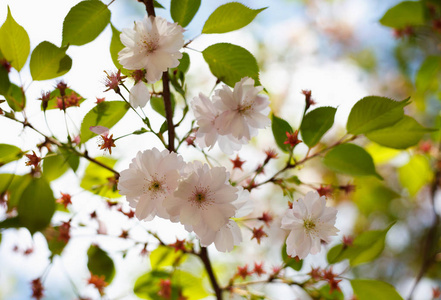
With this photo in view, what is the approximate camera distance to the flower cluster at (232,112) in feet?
1.83

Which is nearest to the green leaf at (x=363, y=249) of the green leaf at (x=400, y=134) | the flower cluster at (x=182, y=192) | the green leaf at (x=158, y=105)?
the green leaf at (x=400, y=134)

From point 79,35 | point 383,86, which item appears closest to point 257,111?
point 79,35

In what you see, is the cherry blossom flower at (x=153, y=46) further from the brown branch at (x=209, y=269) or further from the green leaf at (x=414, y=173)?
the green leaf at (x=414, y=173)

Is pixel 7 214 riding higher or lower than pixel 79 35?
lower

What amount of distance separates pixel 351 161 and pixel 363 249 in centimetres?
15

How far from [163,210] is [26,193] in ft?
0.68

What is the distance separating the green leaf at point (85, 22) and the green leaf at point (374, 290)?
1.86 ft

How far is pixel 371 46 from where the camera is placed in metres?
2.42

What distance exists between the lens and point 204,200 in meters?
0.51

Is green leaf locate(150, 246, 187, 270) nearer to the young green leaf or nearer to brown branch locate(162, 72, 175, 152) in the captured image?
brown branch locate(162, 72, 175, 152)

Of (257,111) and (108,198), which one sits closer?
(257,111)

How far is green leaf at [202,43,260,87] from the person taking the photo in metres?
0.59

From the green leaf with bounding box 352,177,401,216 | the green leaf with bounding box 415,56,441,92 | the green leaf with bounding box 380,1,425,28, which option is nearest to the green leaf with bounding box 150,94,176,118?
the green leaf with bounding box 380,1,425,28

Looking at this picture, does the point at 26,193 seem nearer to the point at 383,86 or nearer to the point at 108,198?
the point at 108,198
